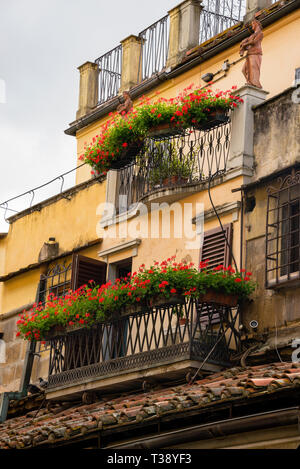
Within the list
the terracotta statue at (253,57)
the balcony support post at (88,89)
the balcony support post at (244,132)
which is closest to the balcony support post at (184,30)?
the balcony support post at (88,89)

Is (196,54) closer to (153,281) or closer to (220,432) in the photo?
(153,281)

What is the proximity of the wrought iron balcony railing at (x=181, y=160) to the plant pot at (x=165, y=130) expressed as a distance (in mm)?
143

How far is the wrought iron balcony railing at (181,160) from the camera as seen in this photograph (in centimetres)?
1722

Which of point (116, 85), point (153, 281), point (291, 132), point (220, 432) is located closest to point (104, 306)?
point (153, 281)

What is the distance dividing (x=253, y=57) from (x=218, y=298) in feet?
12.9

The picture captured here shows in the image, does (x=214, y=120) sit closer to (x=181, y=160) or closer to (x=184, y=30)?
(x=181, y=160)

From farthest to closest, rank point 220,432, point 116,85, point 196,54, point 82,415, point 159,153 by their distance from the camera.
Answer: point 116,85 → point 196,54 → point 159,153 → point 82,415 → point 220,432

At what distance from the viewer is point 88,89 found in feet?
77.5

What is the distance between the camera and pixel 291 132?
15742 millimetres

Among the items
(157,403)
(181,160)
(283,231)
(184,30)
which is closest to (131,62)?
(184,30)

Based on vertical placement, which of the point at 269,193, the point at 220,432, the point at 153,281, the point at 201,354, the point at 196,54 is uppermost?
the point at 196,54

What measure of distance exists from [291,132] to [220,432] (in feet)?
17.2

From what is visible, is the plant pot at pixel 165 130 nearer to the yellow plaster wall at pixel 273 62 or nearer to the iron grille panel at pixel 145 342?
the yellow plaster wall at pixel 273 62

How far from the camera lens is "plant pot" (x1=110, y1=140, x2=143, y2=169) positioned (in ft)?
58.9
